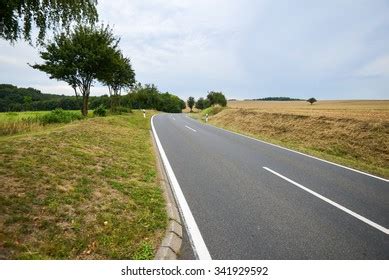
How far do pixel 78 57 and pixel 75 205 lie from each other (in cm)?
2074

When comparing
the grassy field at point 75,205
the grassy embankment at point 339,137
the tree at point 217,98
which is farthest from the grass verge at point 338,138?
the tree at point 217,98

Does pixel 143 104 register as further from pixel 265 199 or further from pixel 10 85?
pixel 265 199

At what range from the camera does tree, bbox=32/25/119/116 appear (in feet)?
70.3

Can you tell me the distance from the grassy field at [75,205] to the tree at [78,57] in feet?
52.5

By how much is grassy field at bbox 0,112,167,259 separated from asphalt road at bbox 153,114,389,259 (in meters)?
0.97

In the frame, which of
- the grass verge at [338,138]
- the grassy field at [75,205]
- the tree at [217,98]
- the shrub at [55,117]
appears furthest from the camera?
the tree at [217,98]

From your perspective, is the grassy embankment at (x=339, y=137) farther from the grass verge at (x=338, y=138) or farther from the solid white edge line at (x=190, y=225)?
the solid white edge line at (x=190, y=225)

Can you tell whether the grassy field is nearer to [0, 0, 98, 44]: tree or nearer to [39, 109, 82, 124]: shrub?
[0, 0, 98, 44]: tree

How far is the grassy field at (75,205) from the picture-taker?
3.43 m

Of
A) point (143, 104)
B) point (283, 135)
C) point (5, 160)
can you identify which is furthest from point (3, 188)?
point (143, 104)

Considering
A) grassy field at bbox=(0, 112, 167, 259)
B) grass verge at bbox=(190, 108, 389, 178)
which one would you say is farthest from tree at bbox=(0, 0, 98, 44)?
grass verge at bbox=(190, 108, 389, 178)

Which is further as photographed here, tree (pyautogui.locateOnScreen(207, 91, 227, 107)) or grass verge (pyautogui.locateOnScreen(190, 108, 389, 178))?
tree (pyautogui.locateOnScreen(207, 91, 227, 107))

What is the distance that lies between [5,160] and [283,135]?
53.8 feet

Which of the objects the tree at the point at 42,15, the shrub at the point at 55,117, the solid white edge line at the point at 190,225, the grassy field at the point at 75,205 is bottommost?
the solid white edge line at the point at 190,225
